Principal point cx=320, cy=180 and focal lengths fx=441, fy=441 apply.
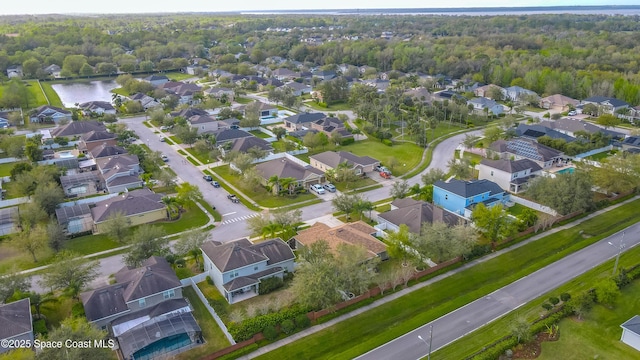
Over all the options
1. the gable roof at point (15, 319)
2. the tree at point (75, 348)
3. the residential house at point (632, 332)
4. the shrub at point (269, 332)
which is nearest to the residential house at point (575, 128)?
the residential house at point (632, 332)

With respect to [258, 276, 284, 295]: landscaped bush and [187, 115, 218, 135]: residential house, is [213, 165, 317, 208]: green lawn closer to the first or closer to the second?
[258, 276, 284, 295]: landscaped bush

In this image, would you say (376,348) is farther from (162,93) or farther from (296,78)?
(296,78)

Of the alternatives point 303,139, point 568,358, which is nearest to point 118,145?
point 303,139

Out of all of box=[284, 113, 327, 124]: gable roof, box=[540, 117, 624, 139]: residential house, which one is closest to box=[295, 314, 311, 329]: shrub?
box=[284, 113, 327, 124]: gable roof

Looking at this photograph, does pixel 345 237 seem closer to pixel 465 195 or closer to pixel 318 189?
pixel 318 189

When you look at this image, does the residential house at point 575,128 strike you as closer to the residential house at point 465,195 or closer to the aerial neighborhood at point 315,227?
the aerial neighborhood at point 315,227
